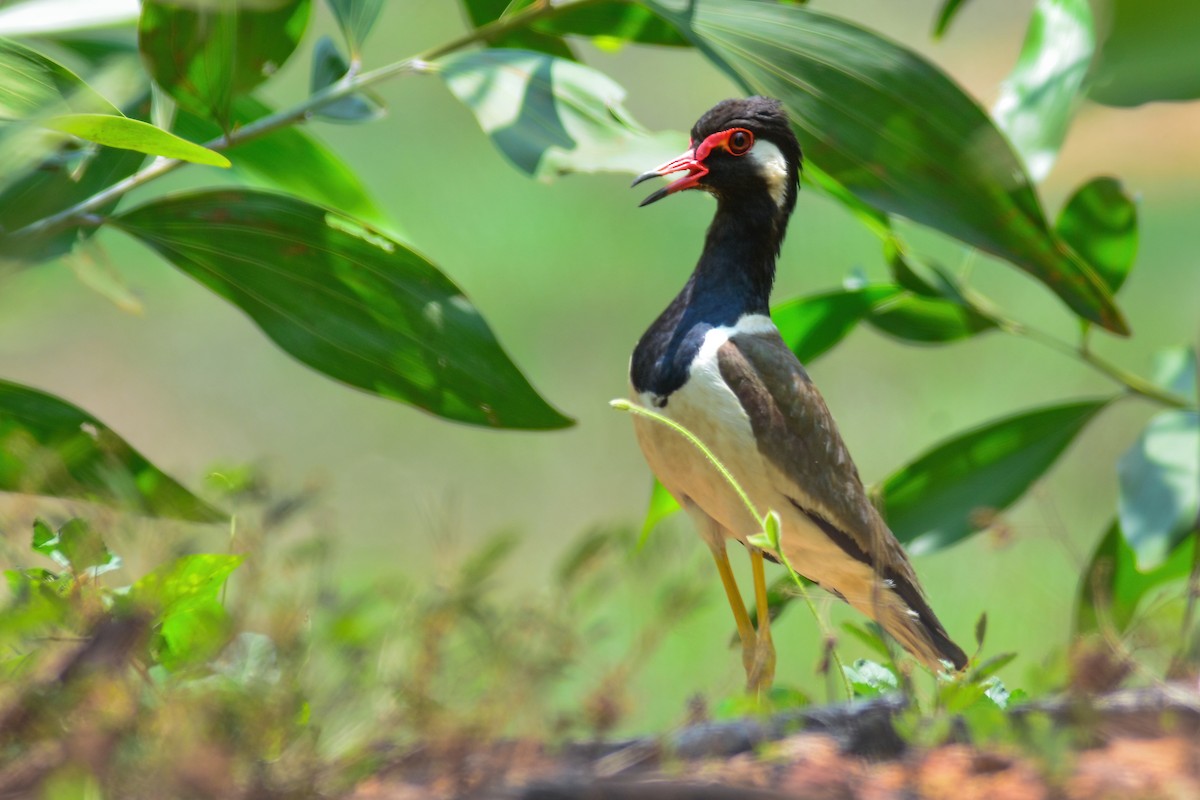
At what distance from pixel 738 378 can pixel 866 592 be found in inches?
14.2

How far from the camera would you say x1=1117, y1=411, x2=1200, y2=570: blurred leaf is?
1.24 m

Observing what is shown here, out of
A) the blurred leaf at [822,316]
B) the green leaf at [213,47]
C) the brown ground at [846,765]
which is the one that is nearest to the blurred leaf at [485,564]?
the brown ground at [846,765]

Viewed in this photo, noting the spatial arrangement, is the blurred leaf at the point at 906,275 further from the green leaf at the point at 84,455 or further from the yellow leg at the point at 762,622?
the green leaf at the point at 84,455

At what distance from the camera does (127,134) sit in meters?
0.96

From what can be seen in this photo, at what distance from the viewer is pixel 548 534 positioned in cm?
400

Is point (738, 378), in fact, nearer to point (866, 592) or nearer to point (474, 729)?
point (866, 592)

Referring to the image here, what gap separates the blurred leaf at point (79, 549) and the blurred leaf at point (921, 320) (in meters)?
1.11

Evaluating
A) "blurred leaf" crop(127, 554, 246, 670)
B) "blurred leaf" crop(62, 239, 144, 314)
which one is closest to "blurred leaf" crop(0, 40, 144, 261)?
"blurred leaf" crop(62, 239, 144, 314)

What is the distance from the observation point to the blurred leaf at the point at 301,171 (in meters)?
1.55

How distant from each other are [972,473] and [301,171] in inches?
36.7

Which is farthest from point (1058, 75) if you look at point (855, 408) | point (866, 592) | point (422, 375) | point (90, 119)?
point (855, 408)

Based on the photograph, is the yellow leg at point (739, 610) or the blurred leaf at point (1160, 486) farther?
the yellow leg at point (739, 610)

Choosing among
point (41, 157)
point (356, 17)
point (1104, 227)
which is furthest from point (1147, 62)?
point (41, 157)

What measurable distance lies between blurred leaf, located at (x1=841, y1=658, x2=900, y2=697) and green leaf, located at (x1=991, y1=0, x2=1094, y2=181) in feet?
2.41
